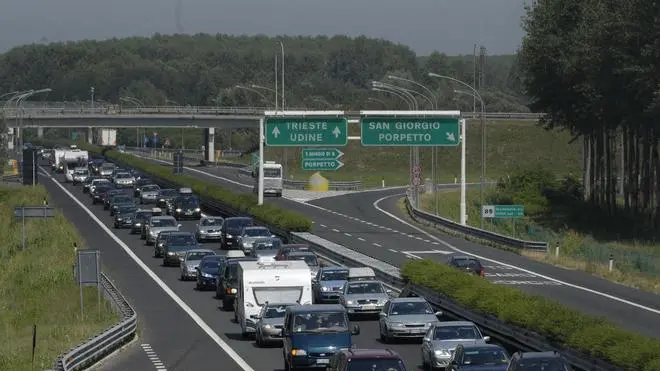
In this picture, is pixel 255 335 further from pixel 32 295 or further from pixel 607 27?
pixel 607 27

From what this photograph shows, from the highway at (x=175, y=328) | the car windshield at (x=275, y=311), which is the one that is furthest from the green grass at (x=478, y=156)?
the car windshield at (x=275, y=311)

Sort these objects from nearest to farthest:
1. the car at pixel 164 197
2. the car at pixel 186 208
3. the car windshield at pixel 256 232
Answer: the car windshield at pixel 256 232, the car at pixel 186 208, the car at pixel 164 197

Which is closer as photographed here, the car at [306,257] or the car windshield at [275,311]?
the car windshield at [275,311]

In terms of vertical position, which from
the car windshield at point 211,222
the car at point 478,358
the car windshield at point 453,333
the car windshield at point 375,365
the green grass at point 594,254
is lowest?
the green grass at point 594,254

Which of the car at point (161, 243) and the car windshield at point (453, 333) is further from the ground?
the car windshield at point (453, 333)

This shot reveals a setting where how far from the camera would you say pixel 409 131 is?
232ft

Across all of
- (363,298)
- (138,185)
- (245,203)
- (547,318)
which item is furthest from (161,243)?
(138,185)

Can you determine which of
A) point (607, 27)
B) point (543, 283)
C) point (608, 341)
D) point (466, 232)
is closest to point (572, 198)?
point (607, 27)

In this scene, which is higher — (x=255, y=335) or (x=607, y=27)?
(x=607, y=27)

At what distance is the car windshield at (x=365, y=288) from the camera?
43.6m

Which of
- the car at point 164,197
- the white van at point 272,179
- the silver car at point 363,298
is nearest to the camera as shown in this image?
the silver car at point 363,298

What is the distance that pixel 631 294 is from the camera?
54094 millimetres

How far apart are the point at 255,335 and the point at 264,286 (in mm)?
1408

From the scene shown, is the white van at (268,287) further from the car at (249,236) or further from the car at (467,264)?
the car at (249,236)
